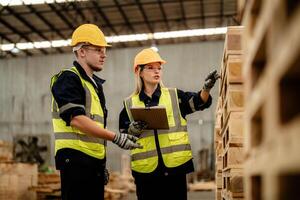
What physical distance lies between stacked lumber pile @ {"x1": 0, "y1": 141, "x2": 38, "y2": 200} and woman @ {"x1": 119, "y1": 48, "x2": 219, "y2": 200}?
6.39 metres

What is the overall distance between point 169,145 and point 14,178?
275 inches

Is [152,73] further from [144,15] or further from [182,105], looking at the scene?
[144,15]

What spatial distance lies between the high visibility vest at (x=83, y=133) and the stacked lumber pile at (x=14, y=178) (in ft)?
23.5

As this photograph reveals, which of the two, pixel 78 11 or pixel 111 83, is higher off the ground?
pixel 78 11

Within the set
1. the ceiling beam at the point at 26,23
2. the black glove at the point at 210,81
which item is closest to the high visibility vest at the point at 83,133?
the black glove at the point at 210,81

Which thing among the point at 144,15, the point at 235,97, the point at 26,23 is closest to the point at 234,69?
the point at 235,97

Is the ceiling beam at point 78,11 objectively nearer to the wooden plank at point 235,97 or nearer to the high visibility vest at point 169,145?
the high visibility vest at point 169,145

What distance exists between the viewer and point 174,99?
4.50 meters

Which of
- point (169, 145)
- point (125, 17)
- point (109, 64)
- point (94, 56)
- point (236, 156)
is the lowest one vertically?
point (236, 156)

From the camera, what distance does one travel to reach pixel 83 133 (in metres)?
3.47

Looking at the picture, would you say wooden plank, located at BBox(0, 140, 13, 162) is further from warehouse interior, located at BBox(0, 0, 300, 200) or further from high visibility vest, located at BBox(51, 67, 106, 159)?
high visibility vest, located at BBox(51, 67, 106, 159)

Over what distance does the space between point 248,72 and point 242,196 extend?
5.39ft

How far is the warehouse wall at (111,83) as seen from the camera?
21.8 metres

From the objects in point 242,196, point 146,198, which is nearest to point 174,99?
point 146,198
